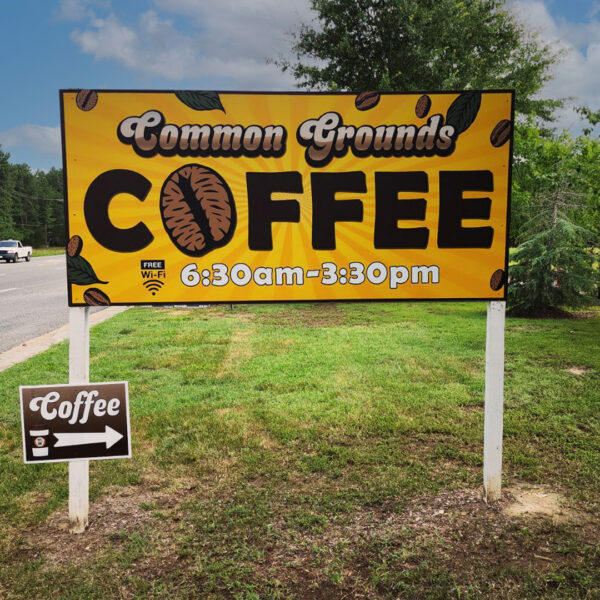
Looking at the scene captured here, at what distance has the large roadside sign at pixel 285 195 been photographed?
3039 mm

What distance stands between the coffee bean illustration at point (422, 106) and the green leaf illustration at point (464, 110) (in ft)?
0.44

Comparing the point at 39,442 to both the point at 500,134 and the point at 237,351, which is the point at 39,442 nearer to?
the point at 500,134

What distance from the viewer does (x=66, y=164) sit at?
2979 mm

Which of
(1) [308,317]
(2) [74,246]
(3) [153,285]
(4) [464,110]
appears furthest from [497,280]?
(1) [308,317]

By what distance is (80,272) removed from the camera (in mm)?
3055

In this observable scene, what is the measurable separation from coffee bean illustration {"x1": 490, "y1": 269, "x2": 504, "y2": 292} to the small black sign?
7.62ft

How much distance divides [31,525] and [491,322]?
3153 mm

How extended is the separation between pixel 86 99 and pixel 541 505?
379cm

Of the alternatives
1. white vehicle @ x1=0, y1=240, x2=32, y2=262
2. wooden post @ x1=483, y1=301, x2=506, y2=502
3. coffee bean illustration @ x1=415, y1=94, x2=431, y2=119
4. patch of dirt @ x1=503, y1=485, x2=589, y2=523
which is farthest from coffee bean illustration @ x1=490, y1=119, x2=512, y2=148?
white vehicle @ x1=0, y1=240, x2=32, y2=262

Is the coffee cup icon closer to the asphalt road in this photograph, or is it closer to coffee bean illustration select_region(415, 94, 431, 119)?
coffee bean illustration select_region(415, 94, 431, 119)

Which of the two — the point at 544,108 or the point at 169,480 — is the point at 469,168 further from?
the point at 544,108

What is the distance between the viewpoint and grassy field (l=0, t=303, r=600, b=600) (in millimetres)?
2691

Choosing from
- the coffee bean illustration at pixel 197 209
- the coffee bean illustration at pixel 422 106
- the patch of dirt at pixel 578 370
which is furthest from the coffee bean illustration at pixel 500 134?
the patch of dirt at pixel 578 370

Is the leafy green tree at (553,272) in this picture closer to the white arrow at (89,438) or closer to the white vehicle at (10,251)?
the white arrow at (89,438)
